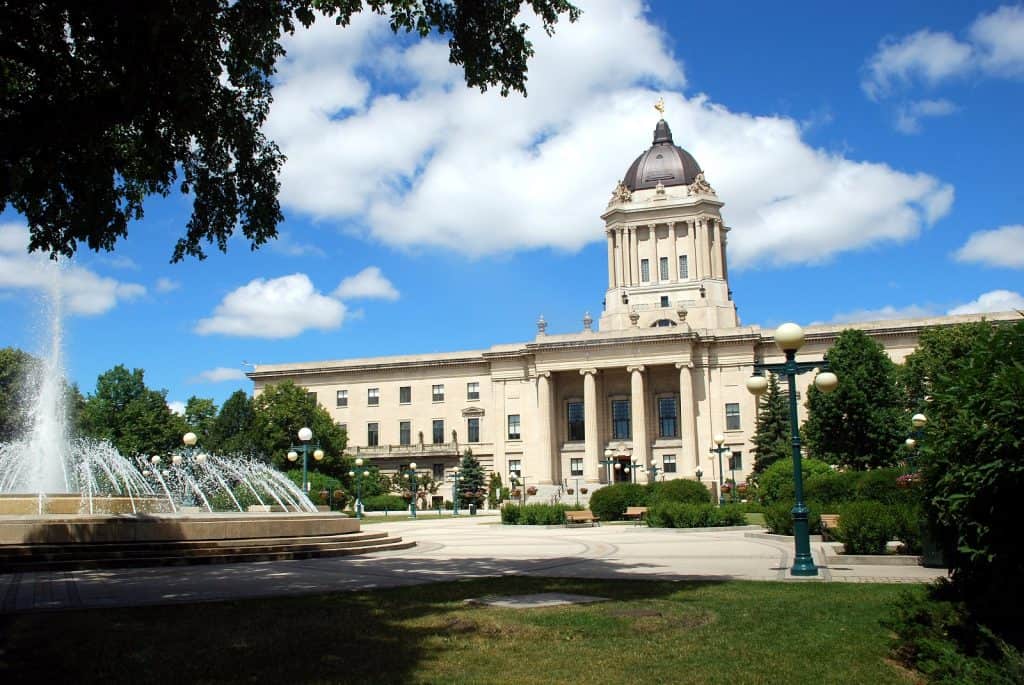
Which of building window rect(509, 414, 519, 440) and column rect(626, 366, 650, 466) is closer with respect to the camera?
column rect(626, 366, 650, 466)

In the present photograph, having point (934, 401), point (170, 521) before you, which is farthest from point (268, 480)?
point (934, 401)

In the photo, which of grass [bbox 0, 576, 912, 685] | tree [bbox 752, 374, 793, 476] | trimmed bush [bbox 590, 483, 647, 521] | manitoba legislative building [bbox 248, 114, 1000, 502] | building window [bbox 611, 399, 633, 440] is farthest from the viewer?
building window [bbox 611, 399, 633, 440]

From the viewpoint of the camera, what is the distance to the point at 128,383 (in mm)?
71875

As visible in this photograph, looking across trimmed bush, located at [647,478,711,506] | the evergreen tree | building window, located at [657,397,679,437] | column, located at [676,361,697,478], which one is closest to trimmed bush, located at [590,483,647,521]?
trimmed bush, located at [647,478,711,506]

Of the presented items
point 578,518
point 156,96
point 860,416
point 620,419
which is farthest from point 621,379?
point 156,96

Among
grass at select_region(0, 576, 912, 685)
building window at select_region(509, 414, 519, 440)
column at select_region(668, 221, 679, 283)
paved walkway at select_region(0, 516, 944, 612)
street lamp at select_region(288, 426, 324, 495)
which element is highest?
column at select_region(668, 221, 679, 283)

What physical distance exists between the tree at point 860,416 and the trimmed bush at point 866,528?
3825 centimetres

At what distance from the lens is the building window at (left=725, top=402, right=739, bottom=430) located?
229 ft

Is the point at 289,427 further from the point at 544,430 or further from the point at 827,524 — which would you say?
the point at 827,524

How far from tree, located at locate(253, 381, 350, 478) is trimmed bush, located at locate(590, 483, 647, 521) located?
33754 millimetres

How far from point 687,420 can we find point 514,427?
50.8ft

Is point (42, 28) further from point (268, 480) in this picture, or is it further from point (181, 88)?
point (268, 480)

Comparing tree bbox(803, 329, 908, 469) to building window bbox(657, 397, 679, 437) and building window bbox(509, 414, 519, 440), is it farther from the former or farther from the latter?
building window bbox(509, 414, 519, 440)

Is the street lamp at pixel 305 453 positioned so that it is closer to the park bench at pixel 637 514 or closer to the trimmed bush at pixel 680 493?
the park bench at pixel 637 514
